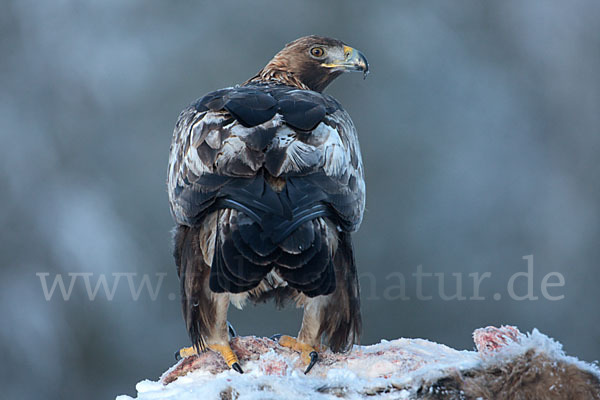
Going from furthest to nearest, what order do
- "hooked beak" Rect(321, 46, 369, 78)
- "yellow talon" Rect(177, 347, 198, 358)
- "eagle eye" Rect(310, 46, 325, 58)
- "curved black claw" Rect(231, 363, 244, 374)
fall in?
"eagle eye" Rect(310, 46, 325, 58)
"hooked beak" Rect(321, 46, 369, 78)
"yellow talon" Rect(177, 347, 198, 358)
"curved black claw" Rect(231, 363, 244, 374)

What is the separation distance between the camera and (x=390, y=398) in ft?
6.88

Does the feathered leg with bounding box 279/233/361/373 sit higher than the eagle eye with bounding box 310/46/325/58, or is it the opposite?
the eagle eye with bounding box 310/46/325/58

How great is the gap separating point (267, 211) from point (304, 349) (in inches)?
29.9

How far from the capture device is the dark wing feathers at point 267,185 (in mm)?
2330

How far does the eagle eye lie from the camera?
14.2 ft

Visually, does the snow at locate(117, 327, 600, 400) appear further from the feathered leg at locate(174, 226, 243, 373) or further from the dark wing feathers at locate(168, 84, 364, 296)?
the dark wing feathers at locate(168, 84, 364, 296)

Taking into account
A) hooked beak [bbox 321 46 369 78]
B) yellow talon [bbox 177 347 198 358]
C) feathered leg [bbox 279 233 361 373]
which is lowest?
yellow talon [bbox 177 347 198 358]

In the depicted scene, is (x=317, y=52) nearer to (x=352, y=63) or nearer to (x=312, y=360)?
(x=352, y=63)

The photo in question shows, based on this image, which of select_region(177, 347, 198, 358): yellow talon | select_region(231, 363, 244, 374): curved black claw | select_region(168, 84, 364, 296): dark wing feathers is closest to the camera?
select_region(168, 84, 364, 296): dark wing feathers

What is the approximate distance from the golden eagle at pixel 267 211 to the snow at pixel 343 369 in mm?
105

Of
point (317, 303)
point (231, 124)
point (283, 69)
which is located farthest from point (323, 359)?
point (283, 69)

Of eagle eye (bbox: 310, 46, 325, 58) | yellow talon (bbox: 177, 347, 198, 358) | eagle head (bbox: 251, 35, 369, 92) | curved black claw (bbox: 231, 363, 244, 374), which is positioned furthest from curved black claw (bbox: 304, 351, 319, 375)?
eagle eye (bbox: 310, 46, 325, 58)

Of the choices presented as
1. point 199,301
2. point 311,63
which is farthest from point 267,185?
point 311,63

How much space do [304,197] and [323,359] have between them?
72 centimetres
